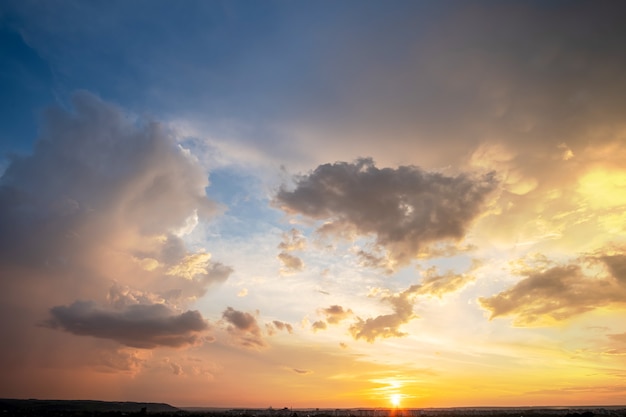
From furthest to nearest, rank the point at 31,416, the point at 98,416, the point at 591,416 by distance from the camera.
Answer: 1. the point at 591,416
2. the point at 98,416
3. the point at 31,416

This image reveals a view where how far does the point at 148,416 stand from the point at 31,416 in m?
39.4

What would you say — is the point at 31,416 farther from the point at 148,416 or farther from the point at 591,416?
the point at 591,416

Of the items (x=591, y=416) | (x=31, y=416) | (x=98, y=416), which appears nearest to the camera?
(x=31, y=416)

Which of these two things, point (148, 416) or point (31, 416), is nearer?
point (31, 416)

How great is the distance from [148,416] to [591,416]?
171818 millimetres

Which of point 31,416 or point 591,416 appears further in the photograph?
point 591,416

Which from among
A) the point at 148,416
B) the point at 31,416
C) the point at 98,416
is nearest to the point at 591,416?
the point at 148,416

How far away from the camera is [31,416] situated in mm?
132750

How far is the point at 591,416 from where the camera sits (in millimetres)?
169625

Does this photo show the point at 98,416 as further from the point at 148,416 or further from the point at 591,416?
the point at 591,416

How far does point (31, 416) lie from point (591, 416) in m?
202

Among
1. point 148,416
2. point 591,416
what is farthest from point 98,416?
point 591,416

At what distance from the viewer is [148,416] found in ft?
523

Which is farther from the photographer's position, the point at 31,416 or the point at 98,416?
the point at 98,416
